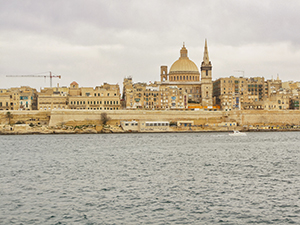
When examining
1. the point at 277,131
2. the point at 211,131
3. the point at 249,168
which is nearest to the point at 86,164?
the point at 249,168

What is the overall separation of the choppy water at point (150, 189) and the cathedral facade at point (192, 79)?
82471 mm

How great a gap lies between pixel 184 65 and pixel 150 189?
109 metres

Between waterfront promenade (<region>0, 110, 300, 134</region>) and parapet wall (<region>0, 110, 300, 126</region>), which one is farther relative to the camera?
parapet wall (<region>0, 110, 300, 126</region>)

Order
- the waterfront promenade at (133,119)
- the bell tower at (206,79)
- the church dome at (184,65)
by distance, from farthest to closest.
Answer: the church dome at (184,65), the bell tower at (206,79), the waterfront promenade at (133,119)

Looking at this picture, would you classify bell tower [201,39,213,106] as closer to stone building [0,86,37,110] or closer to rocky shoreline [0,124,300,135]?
rocky shoreline [0,124,300,135]

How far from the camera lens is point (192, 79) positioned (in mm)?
133250

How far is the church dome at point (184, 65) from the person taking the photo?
439 ft

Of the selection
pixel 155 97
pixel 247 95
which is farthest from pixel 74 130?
pixel 247 95

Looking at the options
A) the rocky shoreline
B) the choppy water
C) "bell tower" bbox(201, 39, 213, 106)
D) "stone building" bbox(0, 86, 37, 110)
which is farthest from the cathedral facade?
the choppy water

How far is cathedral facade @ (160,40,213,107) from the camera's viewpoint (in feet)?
416

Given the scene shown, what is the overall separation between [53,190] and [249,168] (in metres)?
16.4

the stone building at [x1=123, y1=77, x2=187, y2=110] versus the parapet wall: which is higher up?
the stone building at [x1=123, y1=77, x2=187, y2=110]

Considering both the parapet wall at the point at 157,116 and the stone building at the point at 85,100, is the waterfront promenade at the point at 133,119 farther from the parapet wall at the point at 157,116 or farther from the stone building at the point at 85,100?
the stone building at the point at 85,100

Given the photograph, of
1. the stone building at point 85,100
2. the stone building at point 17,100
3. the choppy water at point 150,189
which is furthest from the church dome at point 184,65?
the choppy water at point 150,189
